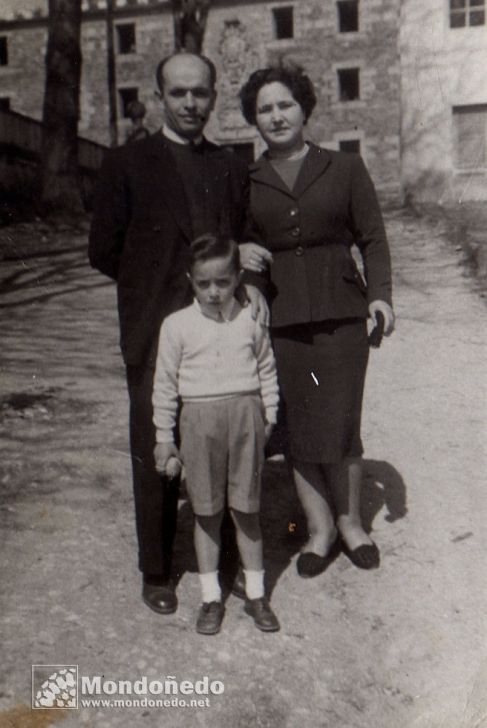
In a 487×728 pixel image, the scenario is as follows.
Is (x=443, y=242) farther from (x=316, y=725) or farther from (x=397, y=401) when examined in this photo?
(x=316, y=725)

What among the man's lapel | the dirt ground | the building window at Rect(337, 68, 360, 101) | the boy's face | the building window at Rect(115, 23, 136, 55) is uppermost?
the building window at Rect(115, 23, 136, 55)

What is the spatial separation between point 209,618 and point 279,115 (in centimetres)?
169

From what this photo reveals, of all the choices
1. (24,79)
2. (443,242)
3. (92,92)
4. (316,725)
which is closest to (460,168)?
(443,242)

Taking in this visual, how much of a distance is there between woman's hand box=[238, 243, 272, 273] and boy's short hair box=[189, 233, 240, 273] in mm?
168

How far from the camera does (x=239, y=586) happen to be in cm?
315

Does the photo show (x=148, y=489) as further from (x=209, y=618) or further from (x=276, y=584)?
(x=276, y=584)

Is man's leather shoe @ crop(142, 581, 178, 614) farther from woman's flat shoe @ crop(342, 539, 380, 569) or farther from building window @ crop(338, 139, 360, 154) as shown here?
building window @ crop(338, 139, 360, 154)

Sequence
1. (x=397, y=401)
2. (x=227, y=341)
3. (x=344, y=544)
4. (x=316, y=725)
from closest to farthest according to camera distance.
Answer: (x=316, y=725) < (x=227, y=341) < (x=344, y=544) < (x=397, y=401)

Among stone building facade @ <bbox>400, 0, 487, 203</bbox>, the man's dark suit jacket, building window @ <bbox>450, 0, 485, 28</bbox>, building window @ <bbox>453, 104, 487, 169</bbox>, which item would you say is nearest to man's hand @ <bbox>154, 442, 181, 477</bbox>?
the man's dark suit jacket

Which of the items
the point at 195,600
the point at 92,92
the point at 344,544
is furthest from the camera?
the point at 92,92

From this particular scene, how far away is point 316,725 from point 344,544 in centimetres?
106

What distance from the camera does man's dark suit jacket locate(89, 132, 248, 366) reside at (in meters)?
2.87

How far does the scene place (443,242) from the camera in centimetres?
1159

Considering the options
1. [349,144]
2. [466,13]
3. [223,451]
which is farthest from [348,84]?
[223,451]
